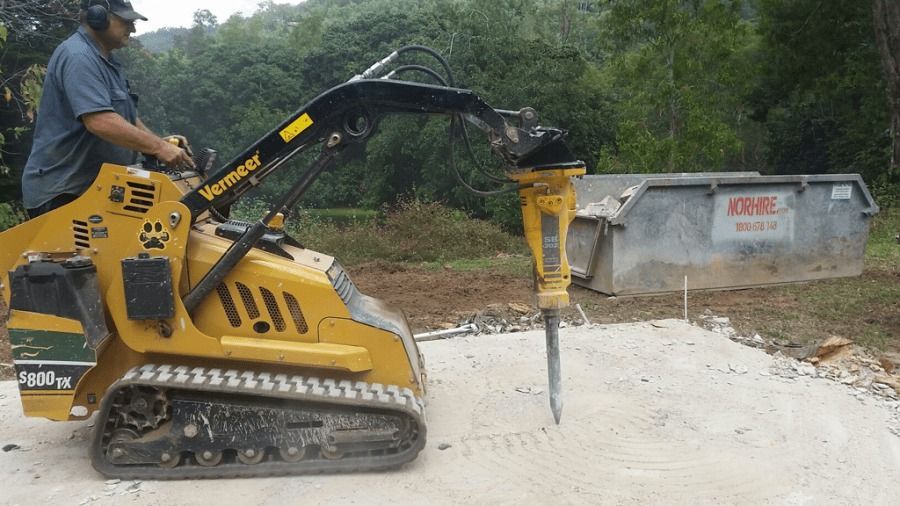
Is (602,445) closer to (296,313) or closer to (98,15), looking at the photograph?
(296,313)

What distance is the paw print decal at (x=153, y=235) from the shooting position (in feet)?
11.6

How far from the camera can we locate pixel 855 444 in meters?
3.92

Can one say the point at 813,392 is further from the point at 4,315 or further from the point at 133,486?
the point at 4,315

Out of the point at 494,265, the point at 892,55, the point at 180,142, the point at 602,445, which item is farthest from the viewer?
the point at 494,265

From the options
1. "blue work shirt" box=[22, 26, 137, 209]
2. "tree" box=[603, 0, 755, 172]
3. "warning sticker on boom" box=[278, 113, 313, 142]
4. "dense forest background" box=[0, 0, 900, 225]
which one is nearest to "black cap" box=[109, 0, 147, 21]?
"blue work shirt" box=[22, 26, 137, 209]

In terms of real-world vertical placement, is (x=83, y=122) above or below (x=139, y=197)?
above

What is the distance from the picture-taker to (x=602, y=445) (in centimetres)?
389

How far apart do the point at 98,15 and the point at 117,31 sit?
0.14 meters

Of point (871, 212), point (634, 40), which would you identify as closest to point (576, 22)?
point (634, 40)

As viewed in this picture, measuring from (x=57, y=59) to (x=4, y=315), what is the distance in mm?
5685

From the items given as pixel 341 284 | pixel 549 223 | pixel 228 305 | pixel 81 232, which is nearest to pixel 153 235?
pixel 81 232

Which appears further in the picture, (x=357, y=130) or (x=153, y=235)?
(x=357, y=130)

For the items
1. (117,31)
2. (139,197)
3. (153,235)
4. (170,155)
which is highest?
(117,31)

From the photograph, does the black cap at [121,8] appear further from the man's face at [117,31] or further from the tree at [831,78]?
the tree at [831,78]
